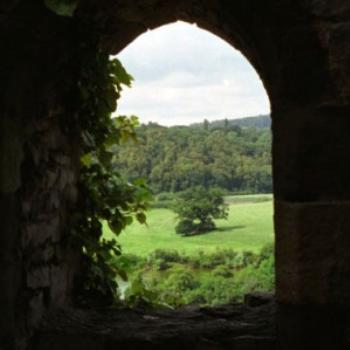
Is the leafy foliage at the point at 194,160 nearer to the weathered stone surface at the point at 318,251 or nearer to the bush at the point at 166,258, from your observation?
the bush at the point at 166,258

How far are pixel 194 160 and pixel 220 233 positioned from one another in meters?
0.50

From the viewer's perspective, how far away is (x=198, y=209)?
4.08 meters

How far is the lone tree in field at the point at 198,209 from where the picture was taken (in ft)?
12.9

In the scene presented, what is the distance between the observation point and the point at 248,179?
4.23 m

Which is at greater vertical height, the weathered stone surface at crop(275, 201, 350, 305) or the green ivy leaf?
the green ivy leaf

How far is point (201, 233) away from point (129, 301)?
126 cm

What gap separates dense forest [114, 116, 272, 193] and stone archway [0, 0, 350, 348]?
Result: 1.47m

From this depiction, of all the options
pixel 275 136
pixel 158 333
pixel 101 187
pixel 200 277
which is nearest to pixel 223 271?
pixel 200 277

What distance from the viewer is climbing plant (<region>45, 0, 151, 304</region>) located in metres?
2.67

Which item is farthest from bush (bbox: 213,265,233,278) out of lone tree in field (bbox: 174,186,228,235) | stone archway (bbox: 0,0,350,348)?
stone archway (bbox: 0,0,350,348)

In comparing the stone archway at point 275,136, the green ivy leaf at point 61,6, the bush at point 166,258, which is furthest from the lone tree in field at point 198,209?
the green ivy leaf at point 61,6

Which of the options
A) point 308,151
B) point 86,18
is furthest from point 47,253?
point 308,151

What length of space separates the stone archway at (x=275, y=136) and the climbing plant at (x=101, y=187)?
0.74 feet

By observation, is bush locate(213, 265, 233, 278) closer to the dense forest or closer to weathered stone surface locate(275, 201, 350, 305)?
the dense forest
